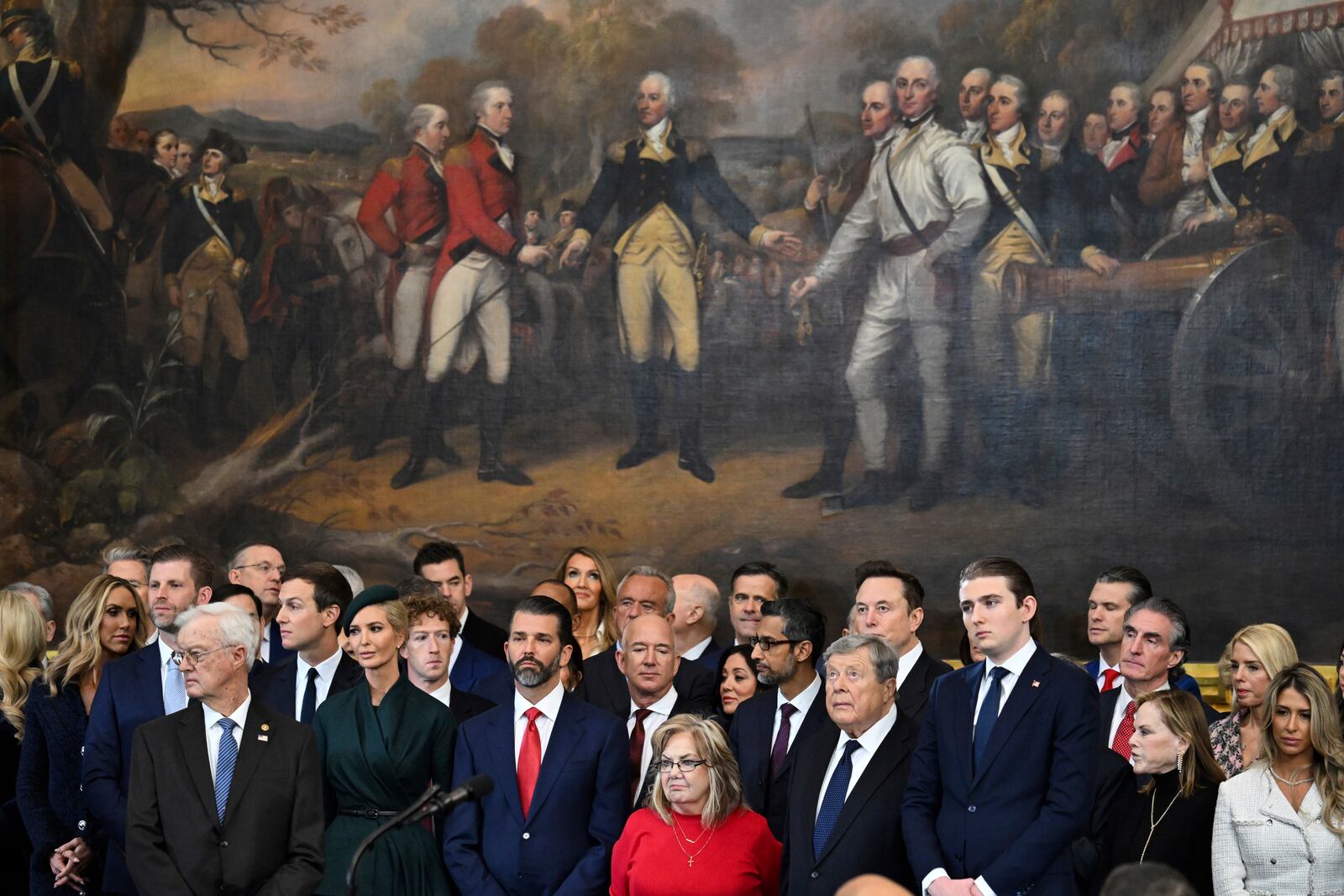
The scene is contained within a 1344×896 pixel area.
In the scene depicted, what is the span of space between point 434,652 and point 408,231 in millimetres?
5000

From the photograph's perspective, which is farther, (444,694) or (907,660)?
(907,660)

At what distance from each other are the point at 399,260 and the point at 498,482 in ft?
5.98

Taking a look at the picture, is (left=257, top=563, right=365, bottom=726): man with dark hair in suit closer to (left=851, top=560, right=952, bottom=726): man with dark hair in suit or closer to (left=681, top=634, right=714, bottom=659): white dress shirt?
(left=681, top=634, right=714, bottom=659): white dress shirt

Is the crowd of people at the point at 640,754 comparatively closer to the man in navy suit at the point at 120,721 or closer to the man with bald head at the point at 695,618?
the man in navy suit at the point at 120,721

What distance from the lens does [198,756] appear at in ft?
20.9

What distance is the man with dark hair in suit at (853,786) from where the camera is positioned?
6547 millimetres

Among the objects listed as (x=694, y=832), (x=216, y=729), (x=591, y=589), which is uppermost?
(x=591, y=589)

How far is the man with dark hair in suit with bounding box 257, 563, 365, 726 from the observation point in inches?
308

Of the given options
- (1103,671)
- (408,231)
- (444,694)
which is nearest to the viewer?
(444,694)

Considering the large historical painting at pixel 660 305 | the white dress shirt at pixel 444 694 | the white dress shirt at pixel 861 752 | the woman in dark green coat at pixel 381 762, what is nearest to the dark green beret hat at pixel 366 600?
the woman in dark green coat at pixel 381 762

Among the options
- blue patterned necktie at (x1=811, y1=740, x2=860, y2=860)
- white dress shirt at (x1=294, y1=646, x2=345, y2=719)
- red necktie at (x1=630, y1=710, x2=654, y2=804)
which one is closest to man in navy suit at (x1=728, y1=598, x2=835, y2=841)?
red necktie at (x1=630, y1=710, x2=654, y2=804)

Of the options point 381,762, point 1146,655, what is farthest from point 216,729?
point 1146,655

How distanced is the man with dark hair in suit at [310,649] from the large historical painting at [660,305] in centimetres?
352

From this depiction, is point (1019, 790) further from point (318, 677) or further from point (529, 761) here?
point (318, 677)
